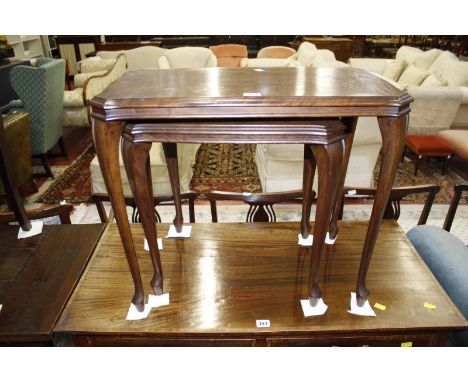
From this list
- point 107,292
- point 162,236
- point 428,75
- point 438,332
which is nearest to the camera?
point 438,332

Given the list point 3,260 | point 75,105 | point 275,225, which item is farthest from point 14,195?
point 75,105

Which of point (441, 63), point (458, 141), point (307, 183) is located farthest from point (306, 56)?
point (307, 183)

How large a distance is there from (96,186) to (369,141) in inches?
78.7

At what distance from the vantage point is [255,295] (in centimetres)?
108

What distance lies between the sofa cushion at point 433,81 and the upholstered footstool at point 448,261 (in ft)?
8.29

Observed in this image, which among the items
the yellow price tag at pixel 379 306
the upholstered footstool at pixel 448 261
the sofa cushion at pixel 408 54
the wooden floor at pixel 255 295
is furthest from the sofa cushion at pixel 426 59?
the yellow price tag at pixel 379 306

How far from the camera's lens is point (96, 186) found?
2.55 m

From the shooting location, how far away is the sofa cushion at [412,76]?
3.63m

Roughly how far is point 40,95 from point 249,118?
8.98 feet

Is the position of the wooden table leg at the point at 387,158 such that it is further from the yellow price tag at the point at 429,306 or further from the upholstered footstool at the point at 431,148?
→ the upholstered footstool at the point at 431,148

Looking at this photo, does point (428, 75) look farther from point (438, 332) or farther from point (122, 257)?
point (122, 257)

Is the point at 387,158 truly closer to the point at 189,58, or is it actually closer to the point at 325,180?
the point at 325,180

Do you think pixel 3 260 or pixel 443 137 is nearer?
pixel 3 260

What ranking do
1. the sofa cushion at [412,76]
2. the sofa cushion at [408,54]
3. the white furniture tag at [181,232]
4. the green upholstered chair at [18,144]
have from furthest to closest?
the sofa cushion at [408,54] < the sofa cushion at [412,76] < the green upholstered chair at [18,144] < the white furniture tag at [181,232]
